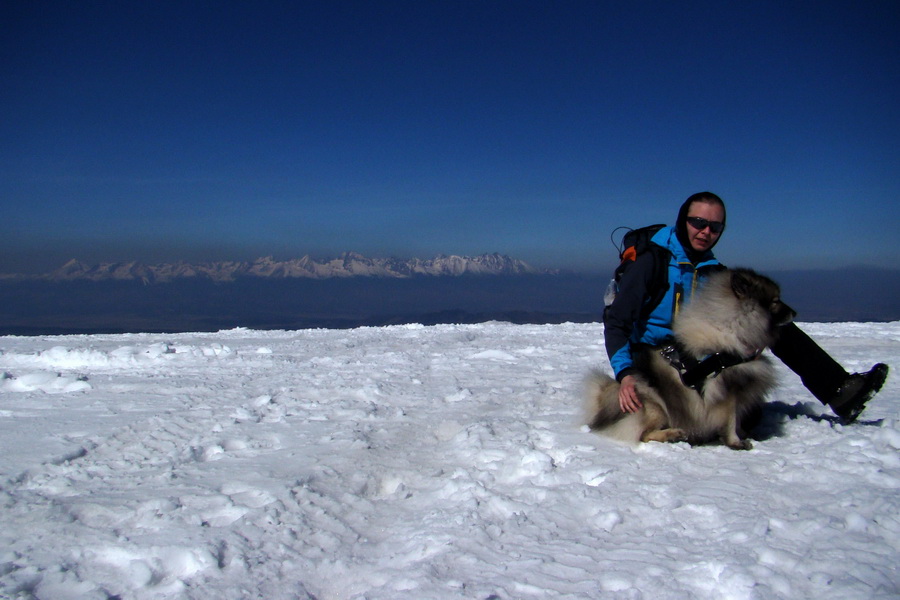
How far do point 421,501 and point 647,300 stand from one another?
206 centimetres

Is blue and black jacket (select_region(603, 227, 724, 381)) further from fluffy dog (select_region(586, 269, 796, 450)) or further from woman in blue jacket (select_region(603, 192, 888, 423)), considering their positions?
fluffy dog (select_region(586, 269, 796, 450))

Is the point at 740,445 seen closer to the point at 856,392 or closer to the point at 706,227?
the point at 856,392

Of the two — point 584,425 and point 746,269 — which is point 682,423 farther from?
point 746,269

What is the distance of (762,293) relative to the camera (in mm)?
3330

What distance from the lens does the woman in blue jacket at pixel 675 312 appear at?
11.6 feet

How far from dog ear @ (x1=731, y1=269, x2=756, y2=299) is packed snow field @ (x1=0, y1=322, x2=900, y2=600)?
1.00 meters

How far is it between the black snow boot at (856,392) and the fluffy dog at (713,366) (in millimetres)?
760

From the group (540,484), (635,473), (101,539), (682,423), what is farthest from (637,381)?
(101,539)

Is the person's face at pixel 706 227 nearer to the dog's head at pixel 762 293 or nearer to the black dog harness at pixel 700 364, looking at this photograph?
the dog's head at pixel 762 293

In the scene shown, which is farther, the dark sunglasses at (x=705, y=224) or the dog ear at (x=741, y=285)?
the dark sunglasses at (x=705, y=224)

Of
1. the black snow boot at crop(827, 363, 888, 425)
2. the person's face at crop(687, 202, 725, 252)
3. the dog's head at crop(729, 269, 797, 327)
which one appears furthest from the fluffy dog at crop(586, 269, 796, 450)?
A: the black snow boot at crop(827, 363, 888, 425)

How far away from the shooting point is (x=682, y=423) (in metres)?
3.46

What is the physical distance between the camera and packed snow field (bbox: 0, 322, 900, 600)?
2045 millimetres

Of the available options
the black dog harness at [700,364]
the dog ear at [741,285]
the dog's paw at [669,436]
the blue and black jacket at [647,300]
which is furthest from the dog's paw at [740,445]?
the dog ear at [741,285]
